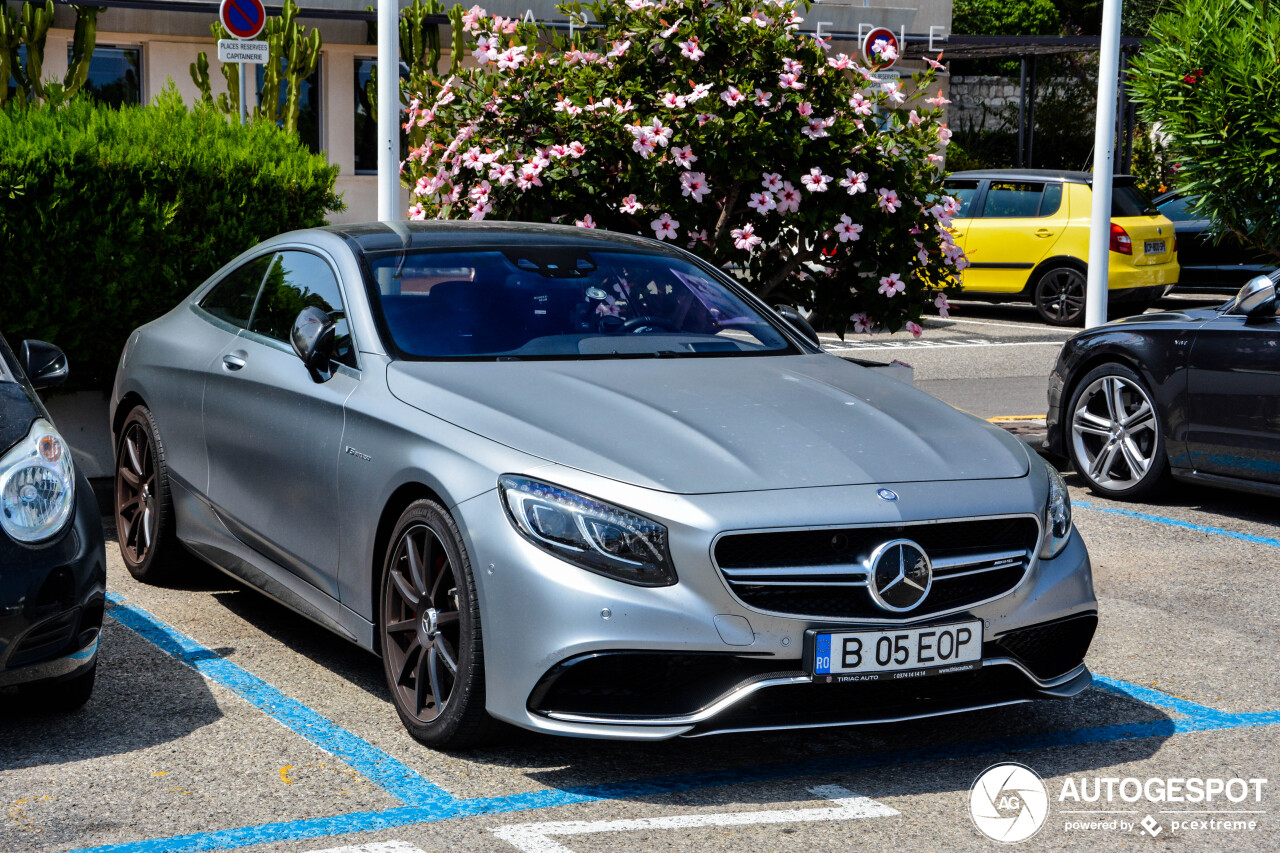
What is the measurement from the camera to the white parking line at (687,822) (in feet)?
12.5

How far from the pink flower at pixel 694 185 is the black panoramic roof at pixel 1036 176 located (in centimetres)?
1023

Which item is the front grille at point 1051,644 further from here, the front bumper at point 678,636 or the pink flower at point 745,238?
the pink flower at point 745,238

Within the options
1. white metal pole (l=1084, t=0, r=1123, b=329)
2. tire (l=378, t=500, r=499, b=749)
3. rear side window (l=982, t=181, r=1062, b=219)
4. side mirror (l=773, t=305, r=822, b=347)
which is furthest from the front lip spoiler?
rear side window (l=982, t=181, r=1062, b=219)

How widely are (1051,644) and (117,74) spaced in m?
21.7

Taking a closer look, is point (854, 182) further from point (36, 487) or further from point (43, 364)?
point (36, 487)

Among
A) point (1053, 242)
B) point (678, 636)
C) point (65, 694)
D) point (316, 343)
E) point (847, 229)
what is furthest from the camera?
point (1053, 242)

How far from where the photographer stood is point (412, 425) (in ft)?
14.8

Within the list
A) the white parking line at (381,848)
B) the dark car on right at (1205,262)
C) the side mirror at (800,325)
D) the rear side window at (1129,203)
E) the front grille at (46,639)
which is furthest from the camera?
the dark car on right at (1205,262)

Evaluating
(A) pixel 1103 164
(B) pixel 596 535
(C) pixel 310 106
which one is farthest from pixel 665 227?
(C) pixel 310 106

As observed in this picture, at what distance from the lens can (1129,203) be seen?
58.9ft

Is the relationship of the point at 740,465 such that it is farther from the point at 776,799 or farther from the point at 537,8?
the point at 537,8

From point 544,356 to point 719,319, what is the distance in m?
0.81

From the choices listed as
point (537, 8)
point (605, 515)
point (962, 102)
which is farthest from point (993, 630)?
point (962, 102)

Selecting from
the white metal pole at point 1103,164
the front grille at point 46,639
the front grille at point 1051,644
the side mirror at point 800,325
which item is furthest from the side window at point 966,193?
the front grille at point 46,639
